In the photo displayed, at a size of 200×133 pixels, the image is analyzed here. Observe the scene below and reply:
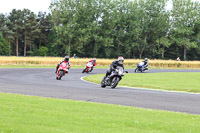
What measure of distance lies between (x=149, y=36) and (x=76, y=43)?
2136 cm

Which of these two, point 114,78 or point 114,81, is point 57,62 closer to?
point 114,78

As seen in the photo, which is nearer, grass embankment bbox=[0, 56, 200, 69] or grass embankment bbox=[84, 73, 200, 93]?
grass embankment bbox=[84, 73, 200, 93]

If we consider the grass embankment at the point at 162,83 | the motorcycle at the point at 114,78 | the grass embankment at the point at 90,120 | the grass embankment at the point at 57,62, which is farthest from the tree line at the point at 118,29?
the grass embankment at the point at 90,120

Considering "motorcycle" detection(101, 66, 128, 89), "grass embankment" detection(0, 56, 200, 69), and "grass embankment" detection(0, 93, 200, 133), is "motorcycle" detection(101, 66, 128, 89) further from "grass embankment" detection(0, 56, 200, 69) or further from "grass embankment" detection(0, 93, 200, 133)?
"grass embankment" detection(0, 56, 200, 69)

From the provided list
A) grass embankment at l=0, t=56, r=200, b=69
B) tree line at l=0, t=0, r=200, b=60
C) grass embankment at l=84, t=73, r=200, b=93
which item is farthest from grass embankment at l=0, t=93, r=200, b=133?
tree line at l=0, t=0, r=200, b=60

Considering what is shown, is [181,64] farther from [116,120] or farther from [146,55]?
[116,120]

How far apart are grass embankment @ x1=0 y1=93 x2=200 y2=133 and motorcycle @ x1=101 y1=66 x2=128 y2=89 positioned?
7.73 meters

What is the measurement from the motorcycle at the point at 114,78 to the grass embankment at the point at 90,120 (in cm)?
773

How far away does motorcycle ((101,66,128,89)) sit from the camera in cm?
1709

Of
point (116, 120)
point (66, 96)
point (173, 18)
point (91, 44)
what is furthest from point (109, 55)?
point (116, 120)

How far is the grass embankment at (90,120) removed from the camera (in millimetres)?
6391

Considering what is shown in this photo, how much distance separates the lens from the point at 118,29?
287 feet

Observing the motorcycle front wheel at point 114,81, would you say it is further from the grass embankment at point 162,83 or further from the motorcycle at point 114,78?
the grass embankment at point 162,83

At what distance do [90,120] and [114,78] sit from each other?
10510mm
